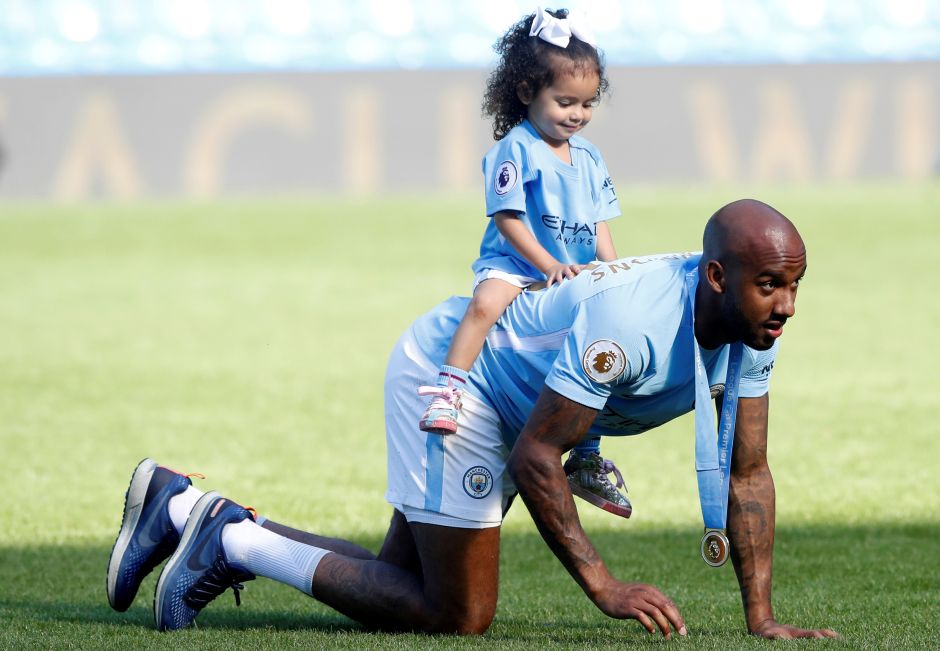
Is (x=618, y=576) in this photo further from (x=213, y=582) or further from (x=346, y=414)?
(x=346, y=414)

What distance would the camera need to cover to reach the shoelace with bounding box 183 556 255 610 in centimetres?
467

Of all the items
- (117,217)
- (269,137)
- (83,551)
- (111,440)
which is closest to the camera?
(83,551)

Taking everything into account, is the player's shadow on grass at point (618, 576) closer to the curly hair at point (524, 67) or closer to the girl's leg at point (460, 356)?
the girl's leg at point (460, 356)

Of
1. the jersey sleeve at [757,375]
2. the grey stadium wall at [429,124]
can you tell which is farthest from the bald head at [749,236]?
the grey stadium wall at [429,124]

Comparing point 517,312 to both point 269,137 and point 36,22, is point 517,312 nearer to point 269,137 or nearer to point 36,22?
point 269,137

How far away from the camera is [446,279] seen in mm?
18875

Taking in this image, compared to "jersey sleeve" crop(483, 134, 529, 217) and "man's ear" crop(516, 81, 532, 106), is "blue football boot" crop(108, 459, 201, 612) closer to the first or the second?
"jersey sleeve" crop(483, 134, 529, 217)

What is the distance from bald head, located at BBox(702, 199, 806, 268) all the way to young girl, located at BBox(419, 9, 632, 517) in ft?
3.48

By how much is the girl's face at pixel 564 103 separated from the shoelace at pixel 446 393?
3.78ft

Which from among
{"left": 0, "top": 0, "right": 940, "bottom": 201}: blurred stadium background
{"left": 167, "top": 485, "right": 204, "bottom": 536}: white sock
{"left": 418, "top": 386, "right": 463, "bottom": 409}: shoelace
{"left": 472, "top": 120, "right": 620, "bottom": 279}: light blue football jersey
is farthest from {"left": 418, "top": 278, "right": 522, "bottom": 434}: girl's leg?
{"left": 0, "top": 0, "right": 940, "bottom": 201}: blurred stadium background

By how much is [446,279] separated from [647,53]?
54.2ft

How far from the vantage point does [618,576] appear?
600 centimetres

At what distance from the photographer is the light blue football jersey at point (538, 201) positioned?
518 cm

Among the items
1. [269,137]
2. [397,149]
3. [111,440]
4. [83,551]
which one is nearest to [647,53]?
[397,149]
